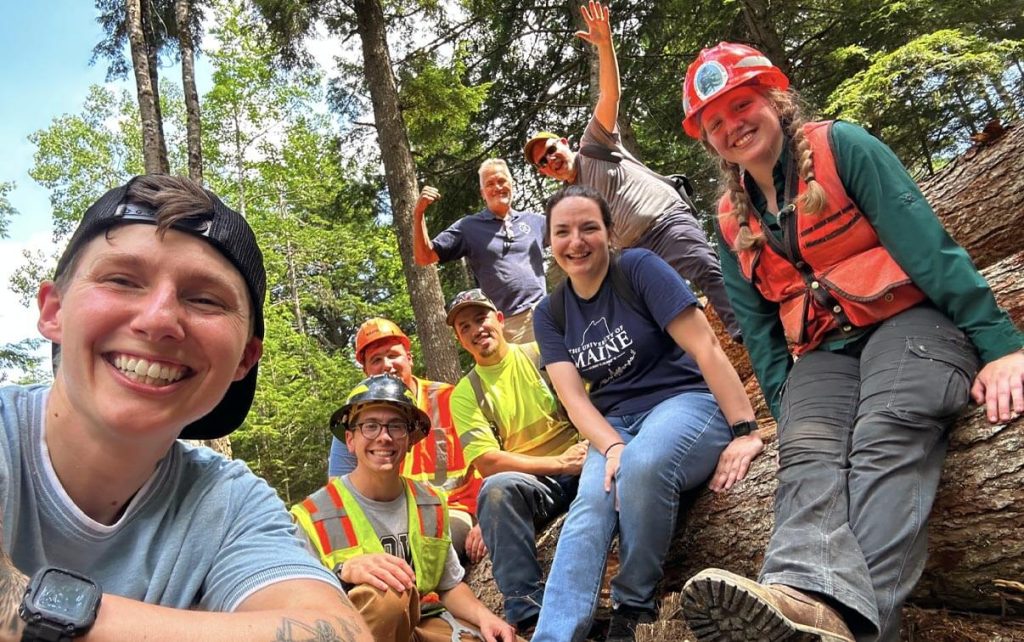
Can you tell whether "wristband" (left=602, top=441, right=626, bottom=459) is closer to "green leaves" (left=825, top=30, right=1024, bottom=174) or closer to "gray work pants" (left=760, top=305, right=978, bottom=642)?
"gray work pants" (left=760, top=305, right=978, bottom=642)

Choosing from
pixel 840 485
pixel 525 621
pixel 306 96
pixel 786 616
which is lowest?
pixel 525 621

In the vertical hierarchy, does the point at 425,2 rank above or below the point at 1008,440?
above

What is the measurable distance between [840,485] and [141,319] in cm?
220

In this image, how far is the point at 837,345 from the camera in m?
2.83

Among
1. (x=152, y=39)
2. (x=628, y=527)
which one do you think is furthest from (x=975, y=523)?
(x=152, y=39)

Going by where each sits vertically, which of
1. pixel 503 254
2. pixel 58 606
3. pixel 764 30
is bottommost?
pixel 58 606

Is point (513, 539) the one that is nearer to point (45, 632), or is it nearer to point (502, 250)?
point (45, 632)

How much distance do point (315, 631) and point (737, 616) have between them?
46.7 inches

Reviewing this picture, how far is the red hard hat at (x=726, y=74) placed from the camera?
2.95 m

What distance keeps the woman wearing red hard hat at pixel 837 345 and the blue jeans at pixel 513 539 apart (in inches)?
56.4

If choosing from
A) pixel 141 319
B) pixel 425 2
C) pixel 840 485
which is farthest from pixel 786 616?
pixel 425 2

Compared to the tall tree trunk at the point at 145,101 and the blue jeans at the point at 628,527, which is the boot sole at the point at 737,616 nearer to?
the blue jeans at the point at 628,527

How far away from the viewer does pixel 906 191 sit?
2.60 m

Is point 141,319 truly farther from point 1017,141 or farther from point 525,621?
point 1017,141
